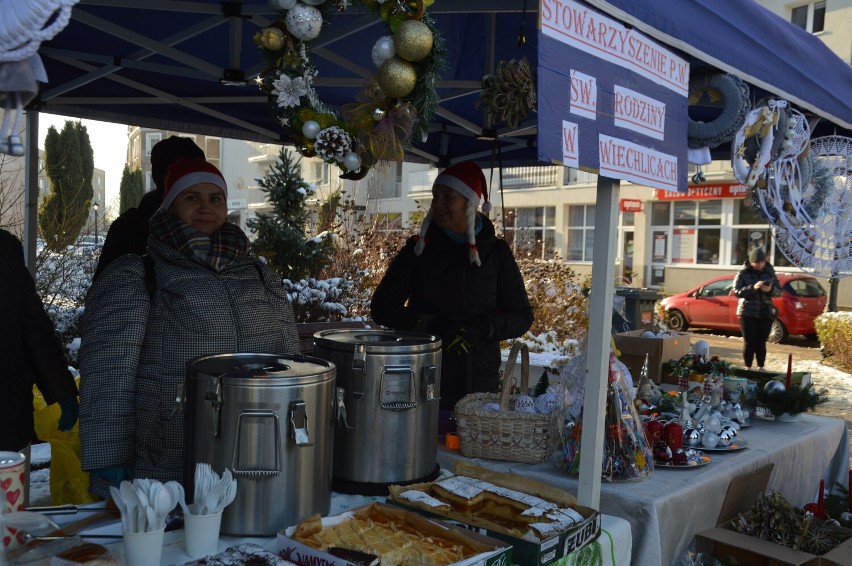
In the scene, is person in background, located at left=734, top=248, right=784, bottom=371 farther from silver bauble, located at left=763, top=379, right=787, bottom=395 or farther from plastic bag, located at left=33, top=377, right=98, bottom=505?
plastic bag, located at left=33, top=377, right=98, bottom=505

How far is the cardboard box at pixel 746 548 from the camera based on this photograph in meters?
2.41

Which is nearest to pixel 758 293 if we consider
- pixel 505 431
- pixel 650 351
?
pixel 650 351

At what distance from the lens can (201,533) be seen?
56.9 inches

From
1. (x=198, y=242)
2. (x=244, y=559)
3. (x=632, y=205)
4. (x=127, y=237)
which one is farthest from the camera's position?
(x=632, y=205)

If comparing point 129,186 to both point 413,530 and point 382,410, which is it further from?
Answer: point 413,530

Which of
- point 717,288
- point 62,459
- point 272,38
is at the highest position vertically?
point 272,38

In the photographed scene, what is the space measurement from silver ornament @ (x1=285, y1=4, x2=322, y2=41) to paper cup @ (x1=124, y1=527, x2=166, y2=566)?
1183 mm

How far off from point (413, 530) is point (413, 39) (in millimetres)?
1121

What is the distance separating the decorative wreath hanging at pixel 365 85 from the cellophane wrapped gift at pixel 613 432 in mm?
981

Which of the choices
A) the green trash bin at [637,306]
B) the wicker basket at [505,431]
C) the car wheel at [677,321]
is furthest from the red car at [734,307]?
the wicker basket at [505,431]

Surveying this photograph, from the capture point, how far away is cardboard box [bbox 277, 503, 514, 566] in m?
1.38

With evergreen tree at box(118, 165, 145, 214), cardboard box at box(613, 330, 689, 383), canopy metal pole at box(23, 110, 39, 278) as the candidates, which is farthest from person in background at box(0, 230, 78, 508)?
evergreen tree at box(118, 165, 145, 214)

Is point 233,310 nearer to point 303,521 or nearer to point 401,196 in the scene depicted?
point 303,521

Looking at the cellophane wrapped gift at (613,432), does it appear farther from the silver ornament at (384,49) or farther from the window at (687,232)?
the window at (687,232)
